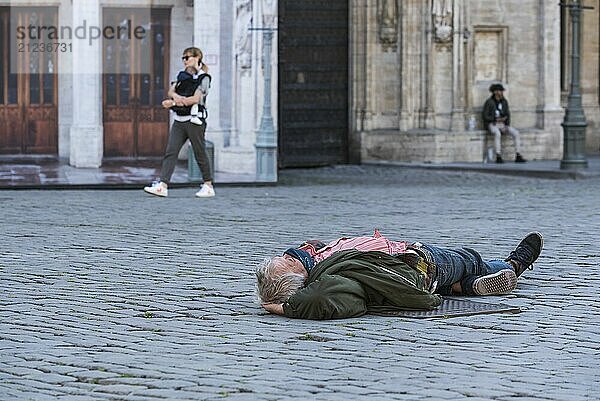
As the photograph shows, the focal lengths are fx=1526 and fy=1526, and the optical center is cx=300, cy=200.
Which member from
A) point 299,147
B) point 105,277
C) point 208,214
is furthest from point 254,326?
point 299,147

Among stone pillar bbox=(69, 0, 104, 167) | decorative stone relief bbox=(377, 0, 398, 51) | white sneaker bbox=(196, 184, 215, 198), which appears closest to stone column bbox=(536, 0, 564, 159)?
decorative stone relief bbox=(377, 0, 398, 51)

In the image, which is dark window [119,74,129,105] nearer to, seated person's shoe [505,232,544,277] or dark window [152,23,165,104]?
dark window [152,23,165,104]

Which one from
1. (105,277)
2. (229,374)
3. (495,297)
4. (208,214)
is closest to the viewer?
(229,374)

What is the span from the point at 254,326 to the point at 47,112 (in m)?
19.9

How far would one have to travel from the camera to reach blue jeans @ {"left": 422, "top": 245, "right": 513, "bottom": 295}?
9.84 m

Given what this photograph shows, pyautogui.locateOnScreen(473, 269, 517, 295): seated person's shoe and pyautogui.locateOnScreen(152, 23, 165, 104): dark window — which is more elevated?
pyautogui.locateOnScreen(152, 23, 165, 104): dark window

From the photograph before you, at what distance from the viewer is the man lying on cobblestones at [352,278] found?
29.7ft

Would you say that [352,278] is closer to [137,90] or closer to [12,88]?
[137,90]

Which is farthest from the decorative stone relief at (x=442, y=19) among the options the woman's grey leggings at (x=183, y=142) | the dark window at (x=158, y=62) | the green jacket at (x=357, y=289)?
the green jacket at (x=357, y=289)

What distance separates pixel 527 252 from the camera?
10.6 m

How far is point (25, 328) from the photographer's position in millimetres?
8867

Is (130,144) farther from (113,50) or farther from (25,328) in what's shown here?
(25,328)

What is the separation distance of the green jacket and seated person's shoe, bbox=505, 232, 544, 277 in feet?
4.40

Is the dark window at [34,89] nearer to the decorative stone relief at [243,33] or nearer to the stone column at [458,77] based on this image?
the decorative stone relief at [243,33]
